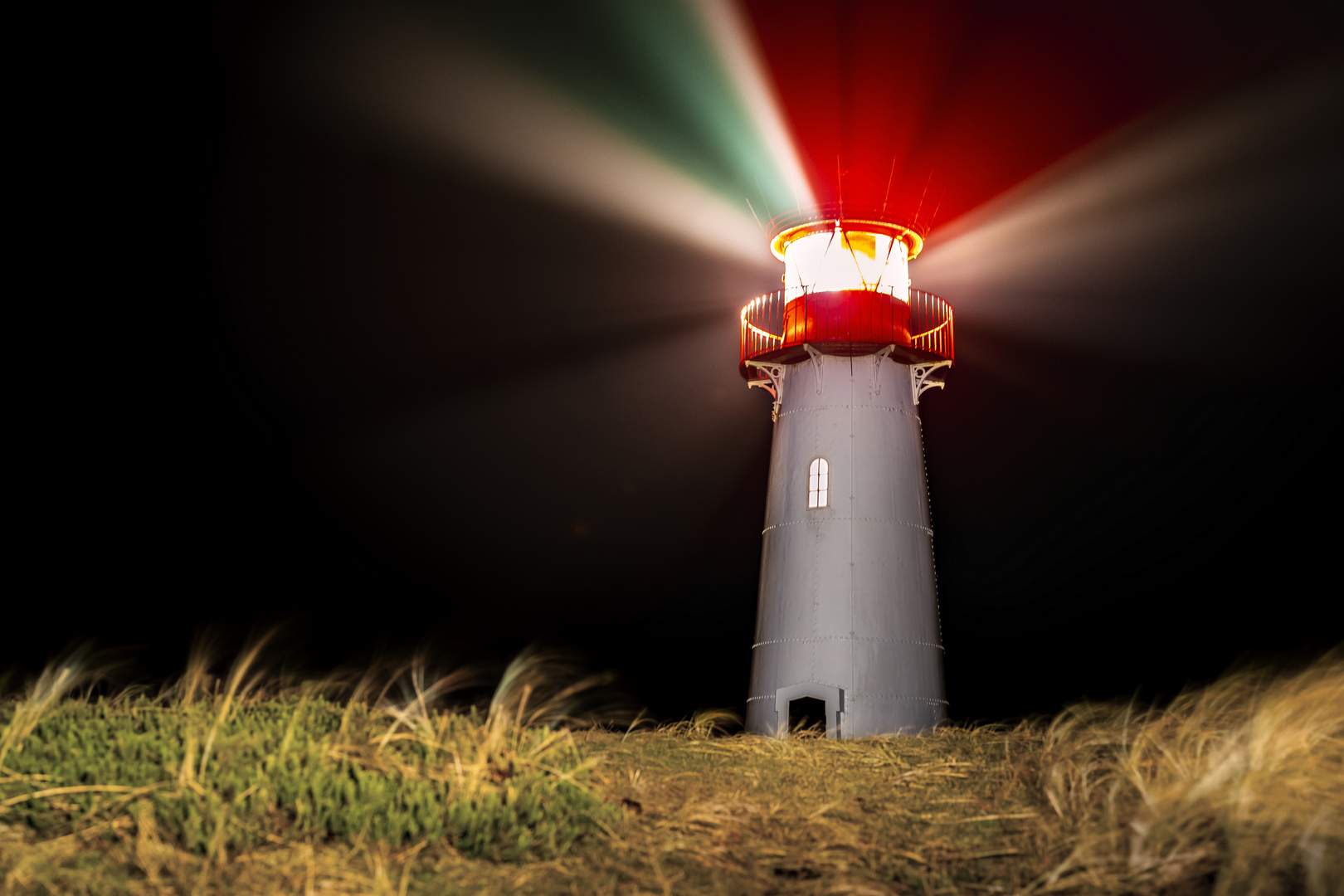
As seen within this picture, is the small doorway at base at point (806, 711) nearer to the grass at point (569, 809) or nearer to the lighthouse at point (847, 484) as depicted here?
the lighthouse at point (847, 484)

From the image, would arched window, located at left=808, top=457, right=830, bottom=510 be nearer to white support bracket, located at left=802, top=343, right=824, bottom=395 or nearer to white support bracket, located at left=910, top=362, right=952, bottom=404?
white support bracket, located at left=802, top=343, right=824, bottom=395

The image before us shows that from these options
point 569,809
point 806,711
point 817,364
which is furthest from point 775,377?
point 569,809

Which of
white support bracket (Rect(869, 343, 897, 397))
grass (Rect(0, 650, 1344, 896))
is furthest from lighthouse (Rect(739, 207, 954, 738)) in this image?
grass (Rect(0, 650, 1344, 896))

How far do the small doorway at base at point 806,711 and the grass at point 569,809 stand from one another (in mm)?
7688

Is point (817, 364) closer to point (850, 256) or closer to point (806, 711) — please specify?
point (850, 256)

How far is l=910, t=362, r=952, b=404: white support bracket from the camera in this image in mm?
19703

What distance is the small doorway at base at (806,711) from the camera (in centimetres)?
1803

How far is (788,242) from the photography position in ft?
66.8

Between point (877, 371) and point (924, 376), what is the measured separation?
852 mm

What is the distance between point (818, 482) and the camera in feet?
62.3

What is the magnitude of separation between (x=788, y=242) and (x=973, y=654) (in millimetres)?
18071

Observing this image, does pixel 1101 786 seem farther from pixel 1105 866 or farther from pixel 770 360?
pixel 770 360

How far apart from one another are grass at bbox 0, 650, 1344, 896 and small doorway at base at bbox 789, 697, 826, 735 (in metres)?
7.69

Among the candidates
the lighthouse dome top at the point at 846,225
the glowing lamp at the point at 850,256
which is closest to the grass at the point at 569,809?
the glowing lamp at the point at 850,256
